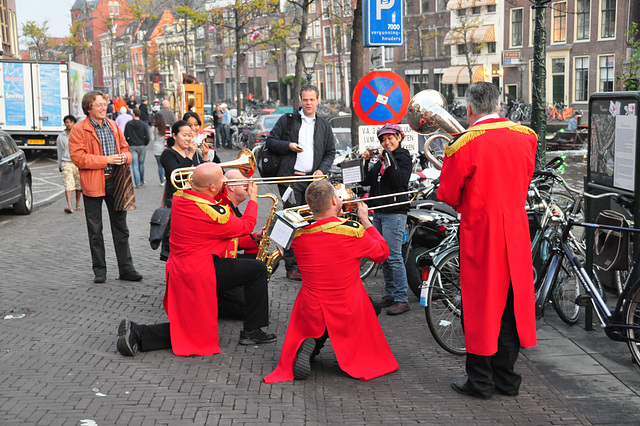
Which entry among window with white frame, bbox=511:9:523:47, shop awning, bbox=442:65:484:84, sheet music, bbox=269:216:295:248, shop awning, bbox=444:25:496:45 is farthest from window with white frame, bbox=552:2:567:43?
sheet music, bbox=269:216:295:248

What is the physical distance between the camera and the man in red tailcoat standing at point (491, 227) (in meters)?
4.32

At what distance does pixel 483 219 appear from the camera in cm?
435

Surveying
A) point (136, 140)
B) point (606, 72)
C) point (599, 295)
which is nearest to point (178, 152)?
point (599, 295)

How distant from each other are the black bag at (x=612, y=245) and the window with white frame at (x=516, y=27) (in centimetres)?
4560

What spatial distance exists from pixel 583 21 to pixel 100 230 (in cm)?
4136

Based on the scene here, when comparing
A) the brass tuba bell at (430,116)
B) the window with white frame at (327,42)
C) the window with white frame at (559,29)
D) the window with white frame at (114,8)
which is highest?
the window with white frame at (114,8)

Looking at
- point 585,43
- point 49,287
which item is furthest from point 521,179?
point 585,43

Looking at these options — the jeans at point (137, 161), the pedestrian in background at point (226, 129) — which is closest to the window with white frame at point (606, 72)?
the pedestrian in background at point (226, 129)

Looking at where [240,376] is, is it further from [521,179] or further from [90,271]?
[90,271]

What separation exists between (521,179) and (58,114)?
73.0 feet

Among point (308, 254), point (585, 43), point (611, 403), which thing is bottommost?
point (611, 403)

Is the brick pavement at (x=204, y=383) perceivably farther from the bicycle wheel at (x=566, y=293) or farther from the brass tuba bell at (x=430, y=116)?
the brass tuba bell at (x=430, y=116)

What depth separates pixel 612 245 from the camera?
559 centimetres

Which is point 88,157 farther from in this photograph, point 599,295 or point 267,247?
point 599,295
